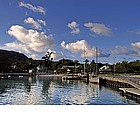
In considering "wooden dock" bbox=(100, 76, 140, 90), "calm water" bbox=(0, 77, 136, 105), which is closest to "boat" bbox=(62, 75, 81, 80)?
"calm water" bbox=(0, 77, 136, 105)

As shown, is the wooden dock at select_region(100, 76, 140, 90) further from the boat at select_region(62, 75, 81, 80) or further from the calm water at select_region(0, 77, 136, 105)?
the boat at select_region(62, 75, 81, 80)

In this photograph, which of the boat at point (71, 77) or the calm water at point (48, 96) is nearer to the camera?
the calm water at point (48, 96)

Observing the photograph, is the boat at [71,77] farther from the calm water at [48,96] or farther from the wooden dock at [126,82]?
the wooden dock at [126,82]

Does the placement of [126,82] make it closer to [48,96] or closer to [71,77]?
[48,96]

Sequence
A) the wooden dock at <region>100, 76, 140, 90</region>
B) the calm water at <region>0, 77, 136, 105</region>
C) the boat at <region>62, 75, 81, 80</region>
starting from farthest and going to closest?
1. the boat at <region>62, 75, 81, 80</region>
2. the wooden dock at <region>100, 76, 140, 90</region>
3. the calm water at <region>0, 77, 136, 105</region>

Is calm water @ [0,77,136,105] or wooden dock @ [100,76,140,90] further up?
wooden dock @ [100,76,140,90]

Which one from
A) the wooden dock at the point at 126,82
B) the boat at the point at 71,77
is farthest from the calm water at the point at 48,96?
the wooden dock at the point at 126,82

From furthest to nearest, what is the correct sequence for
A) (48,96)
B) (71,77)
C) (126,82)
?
(71,77)
(126,82)
(48,96)

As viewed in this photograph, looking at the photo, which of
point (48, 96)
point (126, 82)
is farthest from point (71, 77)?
point (48, 96)

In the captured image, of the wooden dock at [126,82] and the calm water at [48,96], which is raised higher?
the wooden dock at [126,82]

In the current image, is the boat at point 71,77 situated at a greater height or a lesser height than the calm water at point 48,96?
greater

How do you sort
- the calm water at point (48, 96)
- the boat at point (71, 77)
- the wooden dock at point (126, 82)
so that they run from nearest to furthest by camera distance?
the calm water at point (48, 96) < the wooden dock at point (126, 82) < the boat at point (71, 77)

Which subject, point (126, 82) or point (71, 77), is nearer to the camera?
point (126, 82)

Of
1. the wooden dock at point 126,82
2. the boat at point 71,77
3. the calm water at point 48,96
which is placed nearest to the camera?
the calm water at point 48,96
